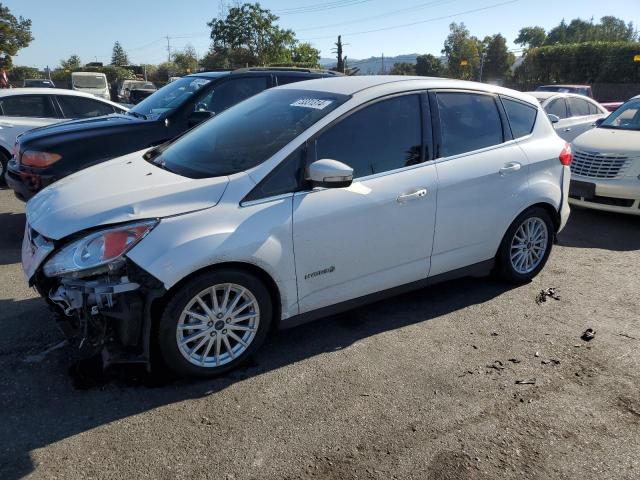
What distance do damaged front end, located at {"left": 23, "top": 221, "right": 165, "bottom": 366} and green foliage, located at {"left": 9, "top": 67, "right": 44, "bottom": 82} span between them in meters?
50.1

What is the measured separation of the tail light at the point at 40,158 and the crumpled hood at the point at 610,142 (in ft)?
22.5

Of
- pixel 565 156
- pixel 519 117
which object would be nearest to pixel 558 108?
pixel 565 156

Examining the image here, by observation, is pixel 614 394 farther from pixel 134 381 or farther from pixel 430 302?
pixel 134 381

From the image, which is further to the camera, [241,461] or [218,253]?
[218,253]

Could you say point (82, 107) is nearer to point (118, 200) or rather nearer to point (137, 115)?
point (137, 115)

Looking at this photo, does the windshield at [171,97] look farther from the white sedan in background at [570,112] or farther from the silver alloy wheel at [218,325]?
the white sedan in background at [570,112]

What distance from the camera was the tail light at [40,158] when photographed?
5.53 m

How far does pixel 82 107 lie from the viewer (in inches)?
372

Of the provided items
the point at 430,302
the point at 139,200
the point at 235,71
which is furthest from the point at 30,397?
the point at 235,71

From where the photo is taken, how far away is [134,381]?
326 centimetres

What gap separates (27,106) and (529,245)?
8611 mm

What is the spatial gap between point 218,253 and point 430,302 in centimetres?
221

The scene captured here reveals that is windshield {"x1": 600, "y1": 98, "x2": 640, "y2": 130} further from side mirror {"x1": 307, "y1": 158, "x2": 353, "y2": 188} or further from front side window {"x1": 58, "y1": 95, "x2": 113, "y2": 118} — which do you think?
front side window {"x1": 58, "y1": 95, "x2": 113, "y2": 118}

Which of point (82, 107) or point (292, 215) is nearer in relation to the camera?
point (292, 215)
